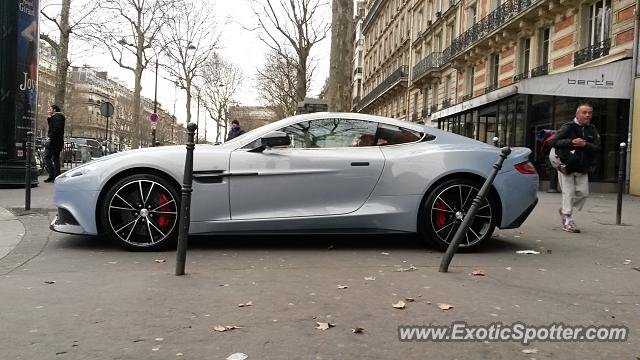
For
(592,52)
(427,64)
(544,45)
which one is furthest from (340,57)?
(427,64)

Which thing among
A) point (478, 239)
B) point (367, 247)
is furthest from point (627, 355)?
point (367, 247)

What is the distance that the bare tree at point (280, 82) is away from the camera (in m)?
43.4

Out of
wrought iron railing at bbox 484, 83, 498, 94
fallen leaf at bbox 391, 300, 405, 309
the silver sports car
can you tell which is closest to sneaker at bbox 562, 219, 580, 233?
the silver sports car

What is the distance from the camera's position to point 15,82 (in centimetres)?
1142

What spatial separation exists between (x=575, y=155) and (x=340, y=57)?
35.2 feet

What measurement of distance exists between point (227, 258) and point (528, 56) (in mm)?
22778

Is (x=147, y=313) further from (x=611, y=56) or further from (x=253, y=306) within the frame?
(x=611, y=56)

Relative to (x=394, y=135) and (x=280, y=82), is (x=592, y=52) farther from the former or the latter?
(x=280, y=82)

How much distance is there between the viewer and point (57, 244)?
5473 millimetres

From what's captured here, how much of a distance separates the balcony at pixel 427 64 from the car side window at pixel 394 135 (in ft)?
105

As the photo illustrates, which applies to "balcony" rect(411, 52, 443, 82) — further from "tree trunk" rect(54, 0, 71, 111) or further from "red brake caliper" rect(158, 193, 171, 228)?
"red brake caliper" rect(158, 193, 171, 228)

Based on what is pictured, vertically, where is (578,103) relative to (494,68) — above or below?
below

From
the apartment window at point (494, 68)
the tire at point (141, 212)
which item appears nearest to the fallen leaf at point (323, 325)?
the tire at point (141, 212)

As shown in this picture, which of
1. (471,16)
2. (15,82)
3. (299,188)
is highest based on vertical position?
Result: (471,16)
